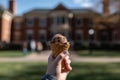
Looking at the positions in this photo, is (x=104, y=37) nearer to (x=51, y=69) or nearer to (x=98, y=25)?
(x=98, y=25)

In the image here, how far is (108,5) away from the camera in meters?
43.6

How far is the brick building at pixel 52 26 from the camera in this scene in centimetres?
6231

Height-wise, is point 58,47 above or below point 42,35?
above

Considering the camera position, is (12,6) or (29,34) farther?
(12,6)

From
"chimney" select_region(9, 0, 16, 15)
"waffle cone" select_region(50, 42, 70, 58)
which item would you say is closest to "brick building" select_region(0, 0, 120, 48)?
"chimney" select_region(9, 0, 16, 15)

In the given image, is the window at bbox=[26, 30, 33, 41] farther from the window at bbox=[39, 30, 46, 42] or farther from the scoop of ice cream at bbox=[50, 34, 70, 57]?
the scoop of ice cream at bbox=[50, 34, 70, 57]

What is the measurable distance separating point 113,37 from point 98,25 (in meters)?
11.2

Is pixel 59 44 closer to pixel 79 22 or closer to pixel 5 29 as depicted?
pixel 5 29

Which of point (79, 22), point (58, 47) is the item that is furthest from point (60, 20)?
point (58, 47)

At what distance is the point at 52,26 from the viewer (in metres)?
62.9

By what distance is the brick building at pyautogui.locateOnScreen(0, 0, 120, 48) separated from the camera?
6231 cm

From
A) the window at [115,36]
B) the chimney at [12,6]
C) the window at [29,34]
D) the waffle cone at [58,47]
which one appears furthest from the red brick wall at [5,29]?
the waffle cone at [58,47]

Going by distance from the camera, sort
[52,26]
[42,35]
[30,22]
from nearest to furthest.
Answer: [52,26] < [42,35] < [30,22]

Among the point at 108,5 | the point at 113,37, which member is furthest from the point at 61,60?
the point at 113,37
